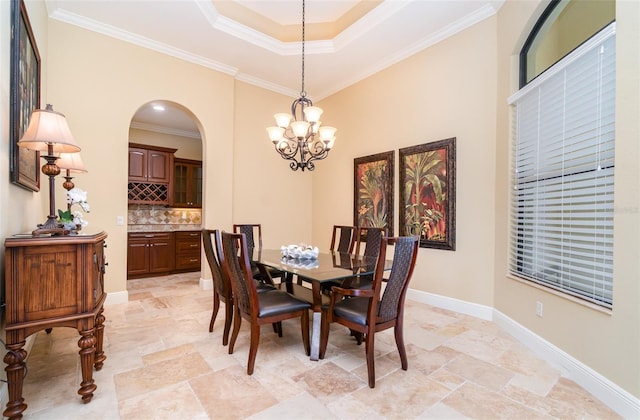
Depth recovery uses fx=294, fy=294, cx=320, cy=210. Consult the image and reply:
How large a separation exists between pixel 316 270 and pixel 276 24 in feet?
12.7

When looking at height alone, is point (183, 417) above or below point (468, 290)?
below

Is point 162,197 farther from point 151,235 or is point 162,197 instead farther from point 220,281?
point 220,281

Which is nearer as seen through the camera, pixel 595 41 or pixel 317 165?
pixel 595 41

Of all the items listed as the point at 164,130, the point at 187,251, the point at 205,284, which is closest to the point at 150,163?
the point at 164,130

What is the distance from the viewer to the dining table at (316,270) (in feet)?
7.90

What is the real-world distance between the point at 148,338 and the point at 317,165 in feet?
13.5

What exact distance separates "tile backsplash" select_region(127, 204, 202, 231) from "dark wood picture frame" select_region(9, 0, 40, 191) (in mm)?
3864

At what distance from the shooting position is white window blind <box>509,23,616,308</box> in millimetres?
2084

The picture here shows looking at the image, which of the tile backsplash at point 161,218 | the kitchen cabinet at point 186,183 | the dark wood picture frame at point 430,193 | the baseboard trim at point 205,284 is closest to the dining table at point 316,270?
the dark wood picture frame at point 430,193

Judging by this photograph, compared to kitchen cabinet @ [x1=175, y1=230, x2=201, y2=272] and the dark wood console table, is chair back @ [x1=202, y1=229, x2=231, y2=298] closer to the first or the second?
the dark wood console table

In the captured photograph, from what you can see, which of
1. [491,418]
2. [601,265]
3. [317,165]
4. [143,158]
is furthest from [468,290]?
[143,158]

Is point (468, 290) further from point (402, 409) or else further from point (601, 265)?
point (402, 409)

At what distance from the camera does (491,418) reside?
1.76m

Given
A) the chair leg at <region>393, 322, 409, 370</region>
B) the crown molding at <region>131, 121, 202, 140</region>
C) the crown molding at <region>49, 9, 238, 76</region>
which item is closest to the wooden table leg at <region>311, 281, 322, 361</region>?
the chair leg at <region>393, 322, 409, 370</region>
